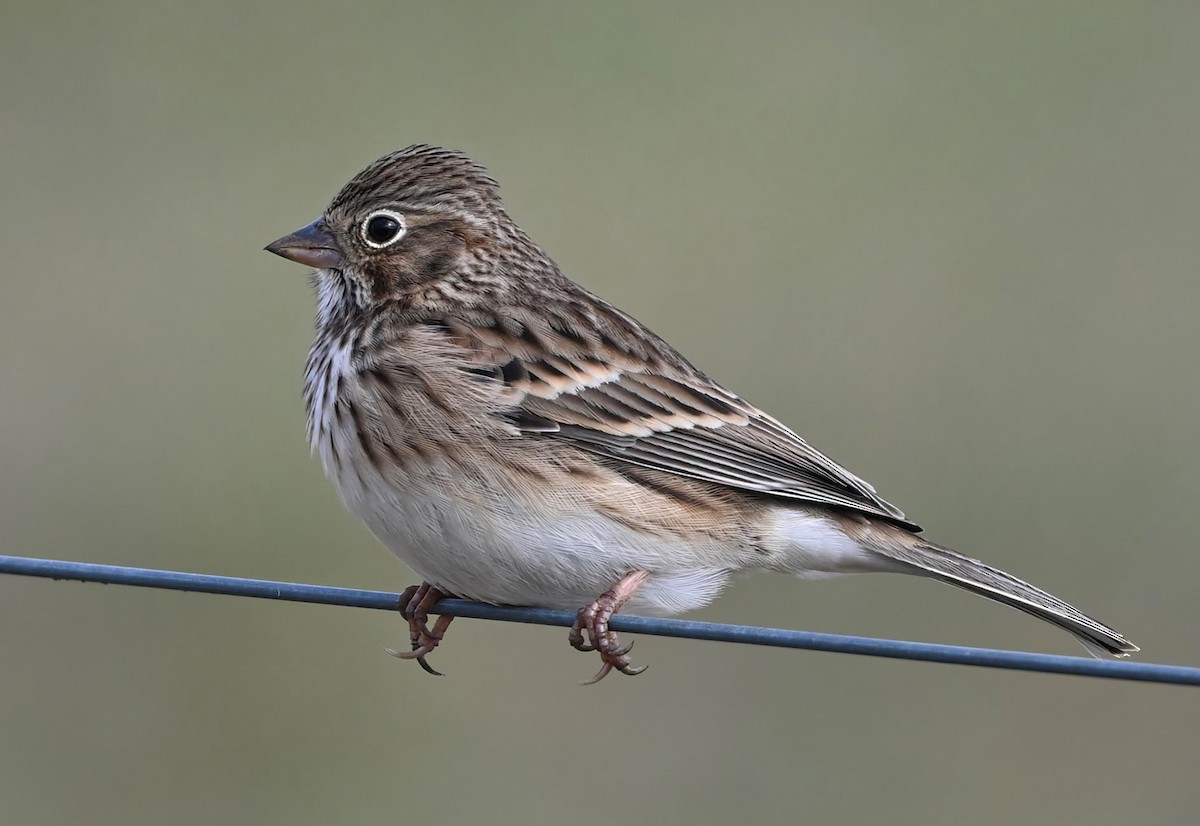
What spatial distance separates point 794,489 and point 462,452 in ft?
3.61

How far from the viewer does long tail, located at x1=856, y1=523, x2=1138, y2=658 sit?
223 inches

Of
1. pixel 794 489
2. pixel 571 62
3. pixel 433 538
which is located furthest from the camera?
pixel 571 62

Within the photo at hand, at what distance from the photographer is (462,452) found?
5785 millimetres

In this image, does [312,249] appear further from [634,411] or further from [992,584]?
[992,584]

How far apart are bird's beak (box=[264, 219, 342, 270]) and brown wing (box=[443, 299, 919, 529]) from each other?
22.5 inches

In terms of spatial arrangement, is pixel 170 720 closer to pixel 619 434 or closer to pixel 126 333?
pixel 126 333

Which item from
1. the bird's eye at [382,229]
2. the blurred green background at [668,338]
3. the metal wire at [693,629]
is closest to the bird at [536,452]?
the bird's eye at [382,229]

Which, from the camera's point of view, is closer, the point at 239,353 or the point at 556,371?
the point at 556,371

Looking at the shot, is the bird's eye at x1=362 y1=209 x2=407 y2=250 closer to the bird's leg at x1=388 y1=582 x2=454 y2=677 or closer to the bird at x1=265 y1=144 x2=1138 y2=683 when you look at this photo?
the bird at x1=265 y1=144 x2=1138 y2=683

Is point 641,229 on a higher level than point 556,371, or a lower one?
higher

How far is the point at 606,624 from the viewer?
566 centimetres

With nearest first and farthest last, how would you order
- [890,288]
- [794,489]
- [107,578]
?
[107,578]
[794,489]
[890,288]

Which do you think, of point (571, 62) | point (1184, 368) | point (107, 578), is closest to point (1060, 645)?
point (1184, 368)

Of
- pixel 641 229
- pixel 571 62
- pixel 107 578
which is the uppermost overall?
pixel 571 62
